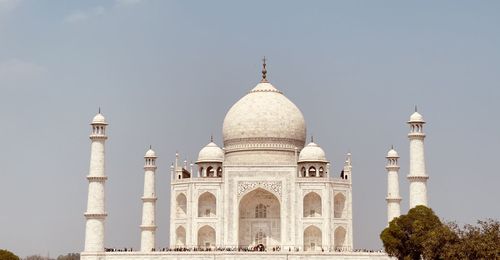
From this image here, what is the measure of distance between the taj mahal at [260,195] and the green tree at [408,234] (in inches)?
242

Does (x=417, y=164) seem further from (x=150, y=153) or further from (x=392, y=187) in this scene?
(x=150, y=153)

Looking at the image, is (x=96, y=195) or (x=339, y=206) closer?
(x=96, y=195)

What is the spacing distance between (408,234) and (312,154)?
409 inches

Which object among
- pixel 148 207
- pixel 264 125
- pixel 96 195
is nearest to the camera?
pixel 96 195

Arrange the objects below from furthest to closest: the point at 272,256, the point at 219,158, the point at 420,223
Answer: the point at 219,158, the point at 272,256, the point at 420,223

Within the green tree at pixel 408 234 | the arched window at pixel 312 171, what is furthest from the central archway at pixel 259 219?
the green tree at pixel 408 234

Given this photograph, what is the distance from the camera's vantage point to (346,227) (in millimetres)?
49625

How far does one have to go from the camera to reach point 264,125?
5191cm

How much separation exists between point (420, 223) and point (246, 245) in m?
12.2

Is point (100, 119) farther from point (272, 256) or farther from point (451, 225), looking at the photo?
point (451, 225)

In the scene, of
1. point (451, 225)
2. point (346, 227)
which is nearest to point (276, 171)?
point (346, 227)

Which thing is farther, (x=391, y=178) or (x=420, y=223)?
(x=391, y=178)

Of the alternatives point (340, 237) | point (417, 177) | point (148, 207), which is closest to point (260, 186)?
point (340, 237)

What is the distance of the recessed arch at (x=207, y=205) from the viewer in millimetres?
49750
